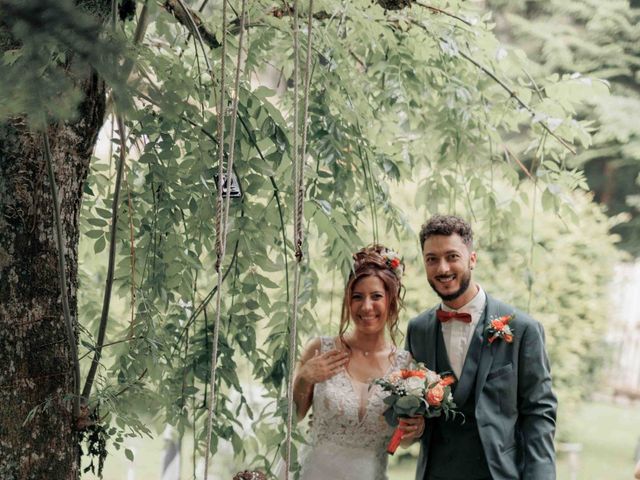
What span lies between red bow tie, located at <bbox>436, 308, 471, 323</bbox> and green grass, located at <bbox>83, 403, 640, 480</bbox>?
3.09 meters

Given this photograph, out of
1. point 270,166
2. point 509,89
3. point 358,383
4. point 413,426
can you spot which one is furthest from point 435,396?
point 509,89

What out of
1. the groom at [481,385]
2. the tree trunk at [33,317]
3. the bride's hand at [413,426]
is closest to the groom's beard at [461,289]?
the groom at [481,385]

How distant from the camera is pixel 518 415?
273cm

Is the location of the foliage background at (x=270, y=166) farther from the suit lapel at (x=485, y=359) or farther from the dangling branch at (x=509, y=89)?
the suit lapel at (x=485, y=359)

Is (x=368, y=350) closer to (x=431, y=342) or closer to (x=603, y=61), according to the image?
(x=431, y=342)

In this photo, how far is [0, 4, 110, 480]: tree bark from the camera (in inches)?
85.7

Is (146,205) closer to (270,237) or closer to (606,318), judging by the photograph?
(270,237)

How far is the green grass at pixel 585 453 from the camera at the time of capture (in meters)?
7.23

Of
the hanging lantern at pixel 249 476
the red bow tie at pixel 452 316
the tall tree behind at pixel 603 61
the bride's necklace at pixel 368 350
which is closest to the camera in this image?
the hanging lantern at pixel 249 476

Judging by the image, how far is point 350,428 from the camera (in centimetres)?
285

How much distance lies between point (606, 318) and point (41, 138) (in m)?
6.01

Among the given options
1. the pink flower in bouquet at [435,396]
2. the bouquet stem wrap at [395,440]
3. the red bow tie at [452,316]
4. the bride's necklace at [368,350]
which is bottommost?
the bouquet stem wrap at [395,440]

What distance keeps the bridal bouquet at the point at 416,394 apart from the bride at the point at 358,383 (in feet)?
0.50

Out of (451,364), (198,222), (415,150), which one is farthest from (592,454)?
(198,222)
